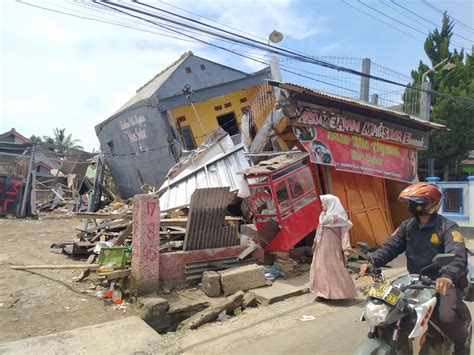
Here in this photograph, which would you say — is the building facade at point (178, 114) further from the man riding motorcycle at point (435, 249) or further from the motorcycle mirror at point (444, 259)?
the motorcycle mirror at point (444, 259)

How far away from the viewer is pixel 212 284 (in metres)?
6.22

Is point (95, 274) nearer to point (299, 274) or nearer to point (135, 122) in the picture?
point (299, 274)

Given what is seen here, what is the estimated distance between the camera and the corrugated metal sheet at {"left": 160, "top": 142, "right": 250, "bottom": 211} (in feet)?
32.6

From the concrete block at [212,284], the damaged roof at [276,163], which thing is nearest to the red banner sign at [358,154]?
the damaged roof at [276,163]

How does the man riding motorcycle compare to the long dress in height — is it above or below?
above

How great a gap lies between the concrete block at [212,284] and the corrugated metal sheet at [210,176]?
11.5ft

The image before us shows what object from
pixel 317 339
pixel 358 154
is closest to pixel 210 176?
pixel 358 154

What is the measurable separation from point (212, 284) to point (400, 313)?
402cm

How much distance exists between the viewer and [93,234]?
9305 millimetres

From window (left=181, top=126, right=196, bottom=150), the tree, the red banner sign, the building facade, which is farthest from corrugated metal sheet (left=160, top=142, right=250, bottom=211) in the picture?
the tree

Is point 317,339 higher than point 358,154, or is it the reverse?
point 358,154

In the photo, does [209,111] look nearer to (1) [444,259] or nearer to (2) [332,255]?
(2) [332,255]

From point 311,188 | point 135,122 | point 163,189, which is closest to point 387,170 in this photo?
point 311,188

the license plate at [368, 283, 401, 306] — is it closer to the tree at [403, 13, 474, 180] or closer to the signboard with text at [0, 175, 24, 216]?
the signboard with text at [0, 175, 24, 216]
